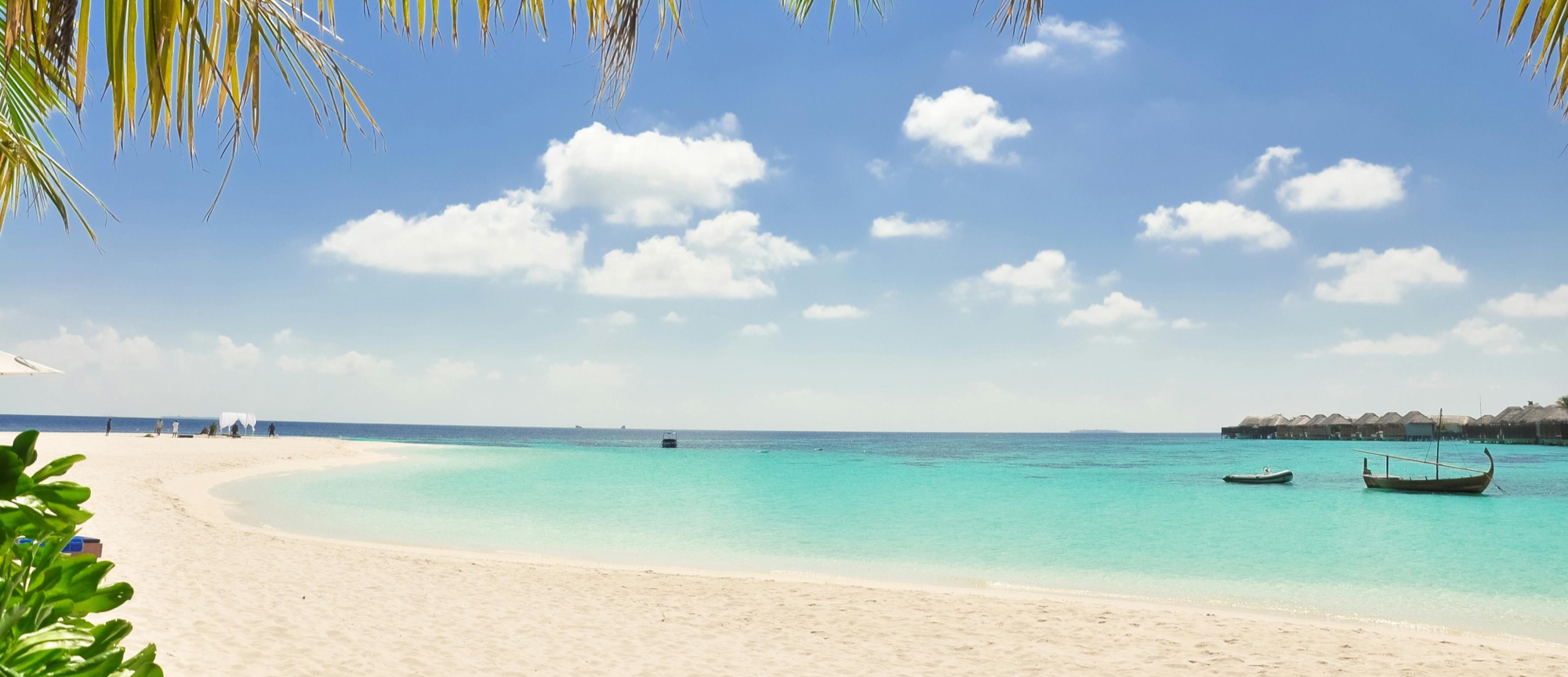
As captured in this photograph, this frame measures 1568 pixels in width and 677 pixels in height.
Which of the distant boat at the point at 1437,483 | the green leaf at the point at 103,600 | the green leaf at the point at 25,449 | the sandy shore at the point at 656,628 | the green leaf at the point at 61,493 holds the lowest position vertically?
the distant boat at the point at 1437,483

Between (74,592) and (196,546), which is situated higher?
(74,592)

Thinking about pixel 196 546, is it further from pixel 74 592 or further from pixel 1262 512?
pixel 1262 512

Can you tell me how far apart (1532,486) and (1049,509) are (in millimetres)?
24572

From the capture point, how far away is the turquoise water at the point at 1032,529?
43.4 ft

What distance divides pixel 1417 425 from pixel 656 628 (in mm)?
104047

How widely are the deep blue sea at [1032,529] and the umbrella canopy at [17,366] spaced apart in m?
5.59

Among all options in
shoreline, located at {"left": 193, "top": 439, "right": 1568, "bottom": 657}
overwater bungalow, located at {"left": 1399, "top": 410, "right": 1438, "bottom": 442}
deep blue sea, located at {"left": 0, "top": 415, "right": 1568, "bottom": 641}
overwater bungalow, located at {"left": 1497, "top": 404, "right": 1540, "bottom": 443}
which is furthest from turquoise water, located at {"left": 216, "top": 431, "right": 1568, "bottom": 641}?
overwater bungalow, located at {"left": 1399, "top": 410, "right": 1438, "bottom": 442}

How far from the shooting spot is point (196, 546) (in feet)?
37.1

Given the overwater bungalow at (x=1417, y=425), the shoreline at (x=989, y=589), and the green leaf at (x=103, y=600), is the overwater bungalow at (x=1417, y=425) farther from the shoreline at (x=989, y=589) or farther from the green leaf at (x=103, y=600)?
the green leaf at (x=103, y=600)

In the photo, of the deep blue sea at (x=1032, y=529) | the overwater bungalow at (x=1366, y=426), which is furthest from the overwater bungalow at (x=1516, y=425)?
the deep blue sea at (x=1032, y=529)

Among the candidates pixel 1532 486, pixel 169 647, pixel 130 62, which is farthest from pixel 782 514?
pixel 1532 486

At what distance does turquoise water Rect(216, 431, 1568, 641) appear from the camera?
1322cm

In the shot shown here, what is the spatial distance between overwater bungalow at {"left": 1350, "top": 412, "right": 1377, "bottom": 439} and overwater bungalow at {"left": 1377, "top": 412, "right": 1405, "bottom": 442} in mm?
503

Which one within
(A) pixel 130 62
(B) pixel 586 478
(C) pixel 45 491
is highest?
(A) pixel 130 62
